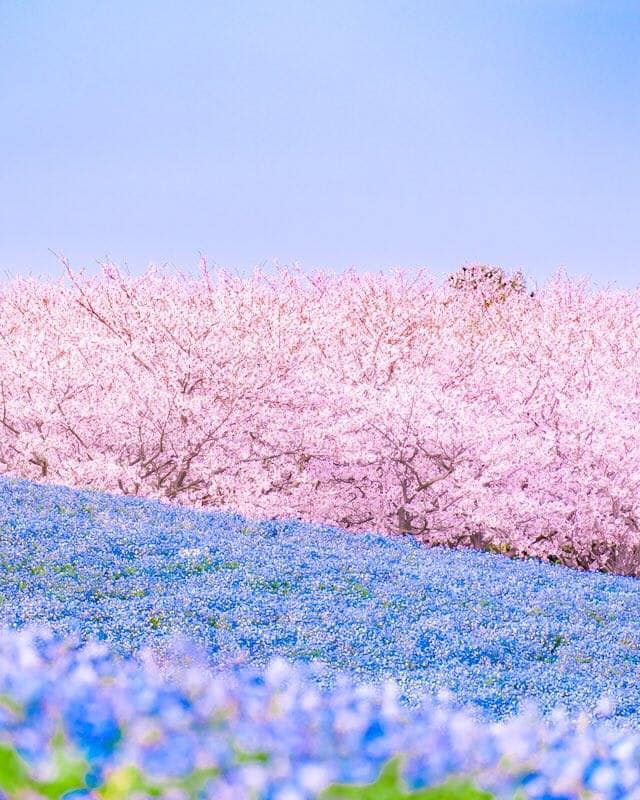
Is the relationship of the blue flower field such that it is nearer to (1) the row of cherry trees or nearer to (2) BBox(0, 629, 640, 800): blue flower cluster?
(2) BBox(0, 629, 640, 800): blue flower cluster

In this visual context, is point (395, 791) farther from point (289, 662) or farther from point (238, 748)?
point (289, 662)

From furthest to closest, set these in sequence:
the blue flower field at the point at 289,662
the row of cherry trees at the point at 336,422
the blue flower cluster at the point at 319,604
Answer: the row of cherry trees at the point at 336,422, the blue flower cluster at the point at 319,604, the blue flower field at the point at 289,662

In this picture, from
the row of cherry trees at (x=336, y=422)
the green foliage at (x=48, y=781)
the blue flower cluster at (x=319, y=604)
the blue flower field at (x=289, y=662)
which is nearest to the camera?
the green foliage at (x=48, y=781)

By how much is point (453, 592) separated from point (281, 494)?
584 cm

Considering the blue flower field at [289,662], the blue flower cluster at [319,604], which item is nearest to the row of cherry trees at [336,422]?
the blue flower field at [289,662]

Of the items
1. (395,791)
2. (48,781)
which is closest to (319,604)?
(395,791)

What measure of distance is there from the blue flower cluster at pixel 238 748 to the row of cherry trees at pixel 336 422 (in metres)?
10.0

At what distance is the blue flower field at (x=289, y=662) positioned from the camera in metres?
2.52

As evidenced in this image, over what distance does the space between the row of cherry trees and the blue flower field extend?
9.59 feet

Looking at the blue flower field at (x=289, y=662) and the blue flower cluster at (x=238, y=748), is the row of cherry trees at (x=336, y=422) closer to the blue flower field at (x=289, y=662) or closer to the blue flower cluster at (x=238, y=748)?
the blue flower field at (x=289, y=662)

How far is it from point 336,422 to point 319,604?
663 cm

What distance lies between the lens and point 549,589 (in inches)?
358

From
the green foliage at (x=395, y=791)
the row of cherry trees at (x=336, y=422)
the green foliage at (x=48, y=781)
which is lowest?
the green foliage at (x=48, y=781)

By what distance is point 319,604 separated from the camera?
24.6 ft
